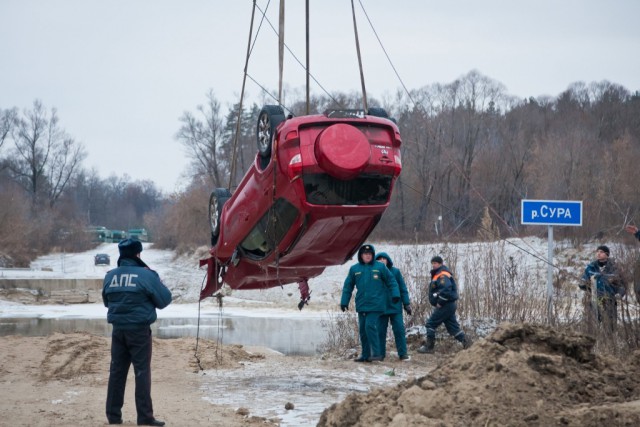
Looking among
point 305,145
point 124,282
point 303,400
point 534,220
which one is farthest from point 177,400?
point 534,220

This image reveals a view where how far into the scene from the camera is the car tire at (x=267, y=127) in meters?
10.3

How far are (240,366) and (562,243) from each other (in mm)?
25549

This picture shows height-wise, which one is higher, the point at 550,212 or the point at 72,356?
the point at 550,212

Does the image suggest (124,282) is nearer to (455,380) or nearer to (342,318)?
(455,380)

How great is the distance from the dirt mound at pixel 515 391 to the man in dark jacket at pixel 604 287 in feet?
12.0

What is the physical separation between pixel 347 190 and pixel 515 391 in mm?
4174

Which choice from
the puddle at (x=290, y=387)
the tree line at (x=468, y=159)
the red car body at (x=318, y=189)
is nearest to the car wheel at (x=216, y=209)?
the red car body at (x=318, y=189)

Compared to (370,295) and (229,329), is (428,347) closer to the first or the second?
(370,295)

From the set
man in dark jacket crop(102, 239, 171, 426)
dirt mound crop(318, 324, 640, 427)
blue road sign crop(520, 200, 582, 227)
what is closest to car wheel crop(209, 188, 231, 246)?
man in dark jacket crop(102, 239, 171, 426)

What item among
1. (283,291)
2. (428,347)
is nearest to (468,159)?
(283,291)

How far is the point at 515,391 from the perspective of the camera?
6.51 metres

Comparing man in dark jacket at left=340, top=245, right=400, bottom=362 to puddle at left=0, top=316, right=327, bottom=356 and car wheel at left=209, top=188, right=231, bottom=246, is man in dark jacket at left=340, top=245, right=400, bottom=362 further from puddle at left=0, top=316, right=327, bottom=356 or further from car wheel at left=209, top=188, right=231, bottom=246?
puddle at left=0, top=316, right=327, bottom=356

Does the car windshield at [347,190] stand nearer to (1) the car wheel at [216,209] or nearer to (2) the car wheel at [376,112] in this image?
(2) the car wheel at [376,112]

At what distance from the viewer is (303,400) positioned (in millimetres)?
10352
